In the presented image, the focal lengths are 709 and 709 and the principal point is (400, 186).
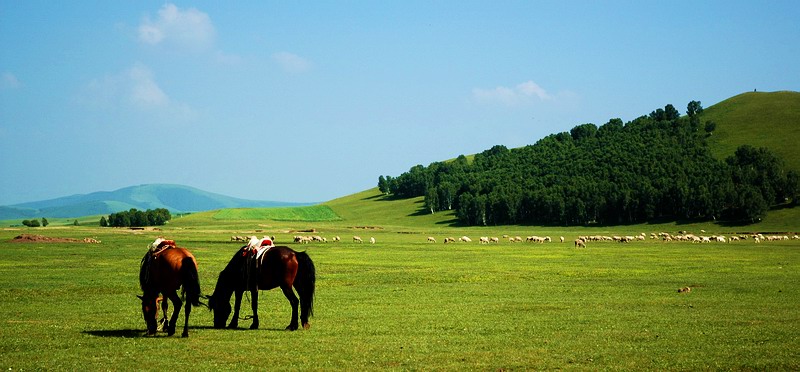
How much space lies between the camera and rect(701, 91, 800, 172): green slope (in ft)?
534

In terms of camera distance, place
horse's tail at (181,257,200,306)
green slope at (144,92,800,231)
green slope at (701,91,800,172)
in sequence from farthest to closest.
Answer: green slope at (144,92,800,231) → green slope at (701,91,800,172) → horse's tail at (181,257,200,306)

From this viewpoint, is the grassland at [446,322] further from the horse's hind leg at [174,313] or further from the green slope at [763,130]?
the green slope at [763,130]

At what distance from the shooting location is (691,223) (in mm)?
123625

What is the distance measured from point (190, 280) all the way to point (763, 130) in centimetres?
18920

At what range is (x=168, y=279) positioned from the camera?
56.5 ft

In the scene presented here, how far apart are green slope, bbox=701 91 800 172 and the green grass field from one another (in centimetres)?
13616

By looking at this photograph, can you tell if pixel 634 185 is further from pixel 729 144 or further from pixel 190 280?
pixel 190 280

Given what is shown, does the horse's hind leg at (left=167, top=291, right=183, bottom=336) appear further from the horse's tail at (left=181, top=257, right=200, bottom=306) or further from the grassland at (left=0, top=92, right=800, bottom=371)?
the horse's tail at (left=181, top=257, right=200, bottom=306)

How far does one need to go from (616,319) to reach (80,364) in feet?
47.3

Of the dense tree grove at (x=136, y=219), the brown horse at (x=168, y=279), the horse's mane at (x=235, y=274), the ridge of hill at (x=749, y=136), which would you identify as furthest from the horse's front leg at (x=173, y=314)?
the dense tree grove at (x=136, y=219)

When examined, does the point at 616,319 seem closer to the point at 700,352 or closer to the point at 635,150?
the point at 700,352

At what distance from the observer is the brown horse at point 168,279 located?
17.0 metres

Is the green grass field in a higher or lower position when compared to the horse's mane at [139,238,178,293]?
lower

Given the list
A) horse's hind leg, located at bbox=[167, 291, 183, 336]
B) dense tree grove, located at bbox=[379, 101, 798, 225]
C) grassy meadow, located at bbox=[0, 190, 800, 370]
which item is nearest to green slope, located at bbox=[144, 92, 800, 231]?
dense tree grove, located at bbox=[379, 101, 798, 225]
